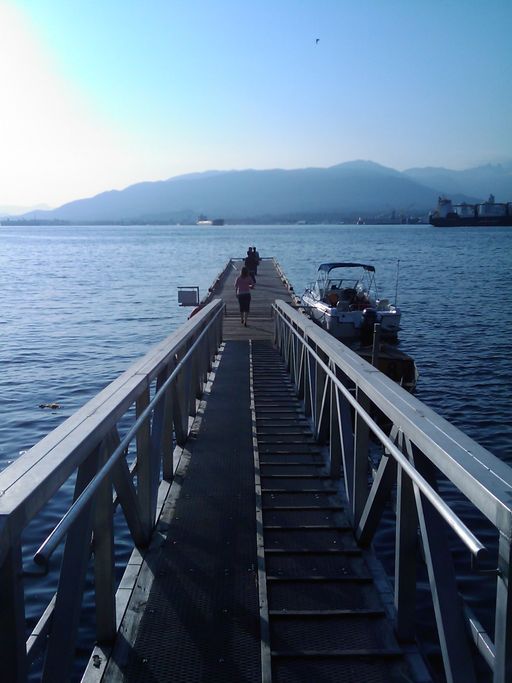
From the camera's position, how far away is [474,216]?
164 meters

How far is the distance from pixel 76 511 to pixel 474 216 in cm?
17262

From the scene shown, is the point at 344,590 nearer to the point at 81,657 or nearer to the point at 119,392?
the point at 119,392

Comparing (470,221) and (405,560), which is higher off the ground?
(405,560)

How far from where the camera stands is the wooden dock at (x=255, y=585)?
3.12 metres

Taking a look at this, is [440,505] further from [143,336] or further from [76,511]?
[143,336]

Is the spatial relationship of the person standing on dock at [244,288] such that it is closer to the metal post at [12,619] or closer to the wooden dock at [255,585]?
the wooden dock at [255,585]

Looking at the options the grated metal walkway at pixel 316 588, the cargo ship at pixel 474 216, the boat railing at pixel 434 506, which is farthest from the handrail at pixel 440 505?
the cargo ship at pixel 474 216

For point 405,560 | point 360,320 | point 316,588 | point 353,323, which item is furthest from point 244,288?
point 405,560

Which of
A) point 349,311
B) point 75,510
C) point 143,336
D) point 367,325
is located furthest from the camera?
point 143,336

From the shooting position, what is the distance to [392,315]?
19.8 metres

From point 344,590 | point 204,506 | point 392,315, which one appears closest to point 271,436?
point 204,506

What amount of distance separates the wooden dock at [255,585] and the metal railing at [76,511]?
0.25 metres

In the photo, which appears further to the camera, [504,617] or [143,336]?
[143,336]

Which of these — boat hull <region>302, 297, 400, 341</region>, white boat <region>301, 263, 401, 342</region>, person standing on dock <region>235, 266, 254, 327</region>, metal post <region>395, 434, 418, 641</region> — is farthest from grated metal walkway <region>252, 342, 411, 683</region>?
white boat <region>301, 263, 401, 342</region>
